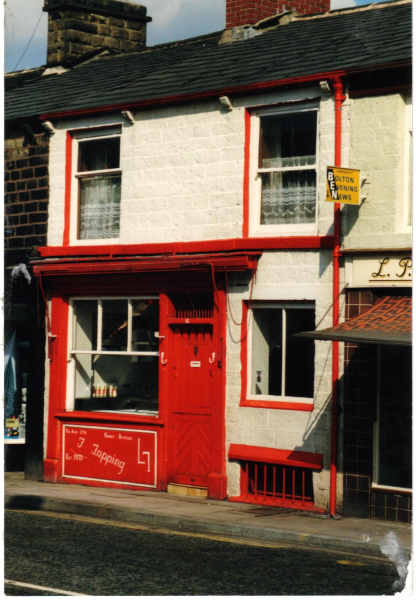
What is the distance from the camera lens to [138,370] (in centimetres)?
1545

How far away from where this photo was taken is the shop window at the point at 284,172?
13789 mm

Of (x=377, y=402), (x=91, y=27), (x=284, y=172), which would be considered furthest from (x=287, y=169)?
(x=91, y=27)

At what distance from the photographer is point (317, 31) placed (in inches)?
618

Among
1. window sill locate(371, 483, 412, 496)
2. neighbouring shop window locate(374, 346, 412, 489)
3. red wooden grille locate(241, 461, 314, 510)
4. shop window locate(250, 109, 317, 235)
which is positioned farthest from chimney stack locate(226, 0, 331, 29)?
window sill locate(371, 483, 412, 496)

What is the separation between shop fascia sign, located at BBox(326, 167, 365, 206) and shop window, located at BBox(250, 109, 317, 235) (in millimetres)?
1100

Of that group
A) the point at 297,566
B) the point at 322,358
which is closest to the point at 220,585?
the point at 297,566

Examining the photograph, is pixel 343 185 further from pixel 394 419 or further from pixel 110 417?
pixel 110 417

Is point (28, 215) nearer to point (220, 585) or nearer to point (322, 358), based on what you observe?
point (322, 358)

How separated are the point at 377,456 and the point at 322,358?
1579 mm

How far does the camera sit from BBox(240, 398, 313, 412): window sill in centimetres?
1344

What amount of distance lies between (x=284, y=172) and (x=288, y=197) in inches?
15.6

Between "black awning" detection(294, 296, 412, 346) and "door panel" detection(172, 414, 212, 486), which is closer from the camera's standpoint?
"black awning" detection(294, 296, 412, 346)

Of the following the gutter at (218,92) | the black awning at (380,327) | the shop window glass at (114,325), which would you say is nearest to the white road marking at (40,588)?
the black awning at (380,327)

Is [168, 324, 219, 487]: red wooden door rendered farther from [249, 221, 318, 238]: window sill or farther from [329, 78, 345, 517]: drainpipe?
[329, 78, 345, 517]: drainpipe
